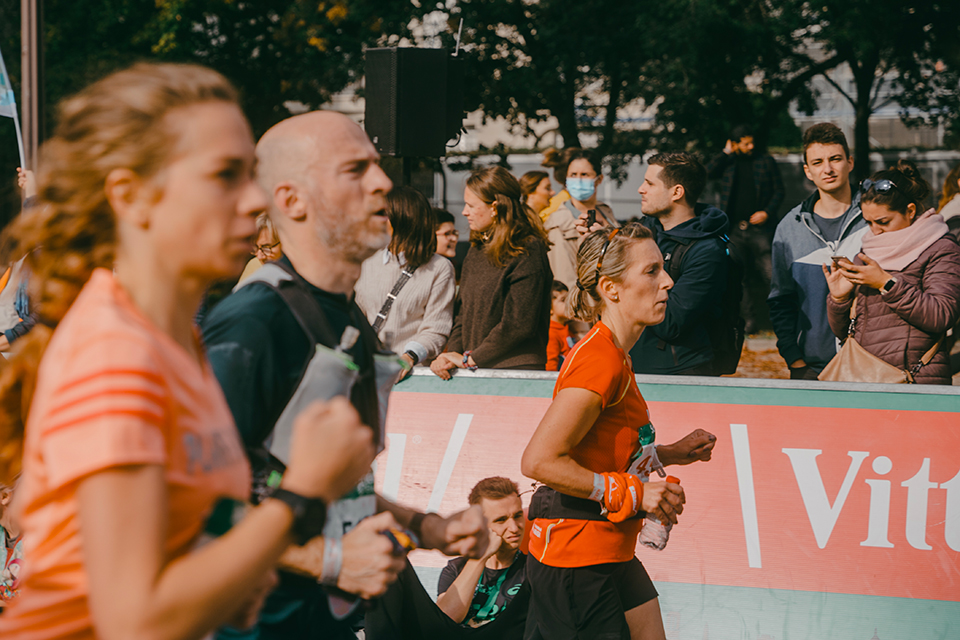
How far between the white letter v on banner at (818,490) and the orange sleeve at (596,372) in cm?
174

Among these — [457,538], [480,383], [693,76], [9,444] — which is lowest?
[480,383]

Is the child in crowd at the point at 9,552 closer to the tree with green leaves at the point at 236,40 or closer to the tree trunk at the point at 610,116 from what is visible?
the tree with green leaves at the point at 236,40

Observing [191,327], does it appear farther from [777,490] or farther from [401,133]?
[401,133]

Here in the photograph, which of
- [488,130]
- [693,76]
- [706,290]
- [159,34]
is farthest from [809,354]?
[488,130]

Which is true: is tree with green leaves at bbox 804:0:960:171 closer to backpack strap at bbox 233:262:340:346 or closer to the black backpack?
the black backpack

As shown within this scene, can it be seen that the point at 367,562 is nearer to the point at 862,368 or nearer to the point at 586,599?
the point at 586,599

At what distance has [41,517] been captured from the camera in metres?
1.21

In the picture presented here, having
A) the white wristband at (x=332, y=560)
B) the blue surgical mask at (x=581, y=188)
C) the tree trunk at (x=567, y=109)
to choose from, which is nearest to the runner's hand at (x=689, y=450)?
the white wristband at (x=332, y=560)

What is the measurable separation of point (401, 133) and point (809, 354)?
348 centimetres

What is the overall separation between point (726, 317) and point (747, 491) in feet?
A: 3.73

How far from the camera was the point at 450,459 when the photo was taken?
16.1 feet

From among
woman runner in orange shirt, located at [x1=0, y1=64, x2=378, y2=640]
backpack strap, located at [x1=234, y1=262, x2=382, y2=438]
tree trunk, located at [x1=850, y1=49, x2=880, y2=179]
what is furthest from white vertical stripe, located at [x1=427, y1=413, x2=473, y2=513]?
tree trunk, located at [x1=850, y1=49, x2=880, y2=179]

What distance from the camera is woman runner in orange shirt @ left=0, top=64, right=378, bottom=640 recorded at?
3.69 feet

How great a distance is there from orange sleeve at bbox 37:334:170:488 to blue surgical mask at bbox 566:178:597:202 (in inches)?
254
